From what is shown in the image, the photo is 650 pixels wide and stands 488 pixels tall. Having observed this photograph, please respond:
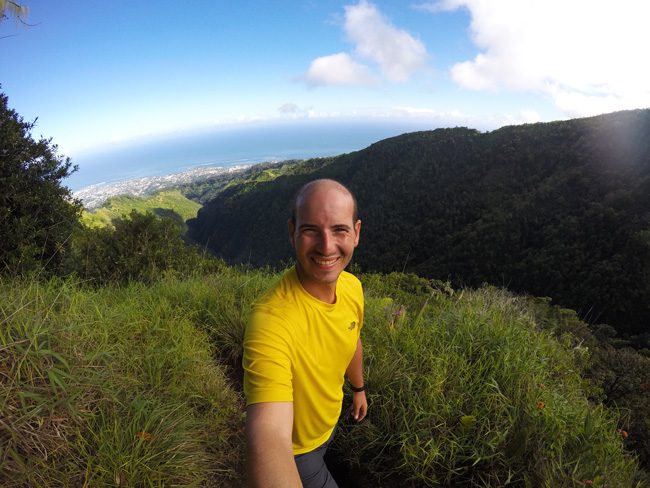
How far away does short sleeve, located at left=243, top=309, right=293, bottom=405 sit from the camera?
1.12 m

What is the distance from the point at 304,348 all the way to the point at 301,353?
0.08 feet

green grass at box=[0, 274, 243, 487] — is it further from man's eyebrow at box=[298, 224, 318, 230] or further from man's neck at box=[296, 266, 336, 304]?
man's eyebrow at box=[298, 224, 318, 230]

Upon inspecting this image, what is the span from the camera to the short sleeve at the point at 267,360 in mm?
1119

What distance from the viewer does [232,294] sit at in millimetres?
3635

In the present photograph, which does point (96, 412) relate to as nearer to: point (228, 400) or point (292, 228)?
point (228, 400)

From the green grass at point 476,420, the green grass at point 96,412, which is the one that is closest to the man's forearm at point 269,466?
the green grass at point 96,412

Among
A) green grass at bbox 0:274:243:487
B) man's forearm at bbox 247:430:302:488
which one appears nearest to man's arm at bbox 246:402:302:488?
man's forearm at bbox 247:430:302:488

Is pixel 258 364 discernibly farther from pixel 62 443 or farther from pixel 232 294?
pixel 232 294

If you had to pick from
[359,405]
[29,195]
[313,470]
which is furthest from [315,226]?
[29,195]

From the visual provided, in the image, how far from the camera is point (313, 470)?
61.1 inches

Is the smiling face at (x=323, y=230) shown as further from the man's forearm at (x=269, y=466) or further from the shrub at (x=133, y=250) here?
the shrub at (x=133, y=250)

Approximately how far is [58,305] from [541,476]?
3.11 meters

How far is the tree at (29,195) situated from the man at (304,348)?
591cm

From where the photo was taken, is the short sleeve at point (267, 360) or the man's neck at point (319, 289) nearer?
the short sleeve at point (267, 360)
